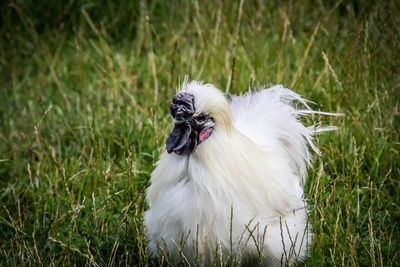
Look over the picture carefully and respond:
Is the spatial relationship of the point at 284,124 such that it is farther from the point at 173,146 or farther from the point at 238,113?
the point at 173,146

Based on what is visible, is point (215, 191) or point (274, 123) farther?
point (274, 123)

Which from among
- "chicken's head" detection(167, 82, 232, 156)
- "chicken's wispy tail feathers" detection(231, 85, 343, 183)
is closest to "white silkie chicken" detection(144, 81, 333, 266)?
"chicken's head" detection(167, 82, 232, 156)

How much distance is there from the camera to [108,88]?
5145 millimetres

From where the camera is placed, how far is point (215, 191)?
8.42 feet

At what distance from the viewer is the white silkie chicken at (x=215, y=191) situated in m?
2.54

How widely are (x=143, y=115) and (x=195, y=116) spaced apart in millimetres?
1970

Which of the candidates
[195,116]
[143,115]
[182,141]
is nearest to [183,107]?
[195,116]

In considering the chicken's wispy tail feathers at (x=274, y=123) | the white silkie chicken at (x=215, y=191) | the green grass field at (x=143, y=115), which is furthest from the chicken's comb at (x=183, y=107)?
the green grass field at (x=143, y=115)

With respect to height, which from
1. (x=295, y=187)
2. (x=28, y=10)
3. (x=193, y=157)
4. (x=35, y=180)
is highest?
(x=28, y=10)

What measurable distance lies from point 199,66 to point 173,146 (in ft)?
8.63

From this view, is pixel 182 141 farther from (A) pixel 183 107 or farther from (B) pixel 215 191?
(B) pixel 215 191

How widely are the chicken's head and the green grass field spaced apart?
58 centimetres

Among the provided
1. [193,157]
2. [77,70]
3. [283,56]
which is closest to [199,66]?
[283,56]

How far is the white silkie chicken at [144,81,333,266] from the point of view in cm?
254
